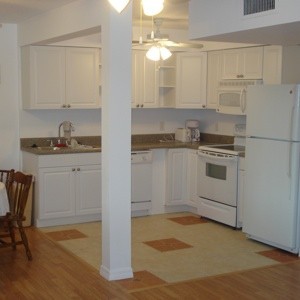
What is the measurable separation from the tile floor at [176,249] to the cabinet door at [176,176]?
39 centimetres

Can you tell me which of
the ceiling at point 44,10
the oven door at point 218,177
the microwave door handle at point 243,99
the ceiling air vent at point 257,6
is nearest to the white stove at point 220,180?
the oven door at point 218,177

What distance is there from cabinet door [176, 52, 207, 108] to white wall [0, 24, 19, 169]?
210 centimetres

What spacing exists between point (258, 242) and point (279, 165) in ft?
3.08

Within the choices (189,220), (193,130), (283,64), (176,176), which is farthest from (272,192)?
(193,130)

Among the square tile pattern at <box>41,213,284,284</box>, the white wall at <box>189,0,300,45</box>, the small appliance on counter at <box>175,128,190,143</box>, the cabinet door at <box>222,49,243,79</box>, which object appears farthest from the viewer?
the small appliance on counter at <box>175,128,190,143</box>

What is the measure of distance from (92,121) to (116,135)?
2867mm

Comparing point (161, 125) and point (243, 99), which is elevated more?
point (243, 99)

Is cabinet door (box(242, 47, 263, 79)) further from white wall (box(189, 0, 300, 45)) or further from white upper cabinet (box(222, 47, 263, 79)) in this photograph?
white wall (box(189, 0, 300, 45))

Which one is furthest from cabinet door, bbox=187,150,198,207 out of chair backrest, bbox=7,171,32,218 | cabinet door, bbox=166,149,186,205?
chair backrest, bbox=7,171,32,218

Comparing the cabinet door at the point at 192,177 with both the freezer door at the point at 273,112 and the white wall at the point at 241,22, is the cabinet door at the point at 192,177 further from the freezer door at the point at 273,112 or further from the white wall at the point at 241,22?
the white wall at the point at 241,22

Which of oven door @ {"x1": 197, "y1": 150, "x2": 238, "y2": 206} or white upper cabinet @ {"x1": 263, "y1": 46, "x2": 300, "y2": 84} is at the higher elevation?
white upper cabinet @ {"x1": 263, "y1": 46, "x2": 300, "y2": 84}

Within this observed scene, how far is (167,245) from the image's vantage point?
5719mm

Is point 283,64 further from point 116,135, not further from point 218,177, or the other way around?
point 116,135

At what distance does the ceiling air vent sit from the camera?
4.10 metres
